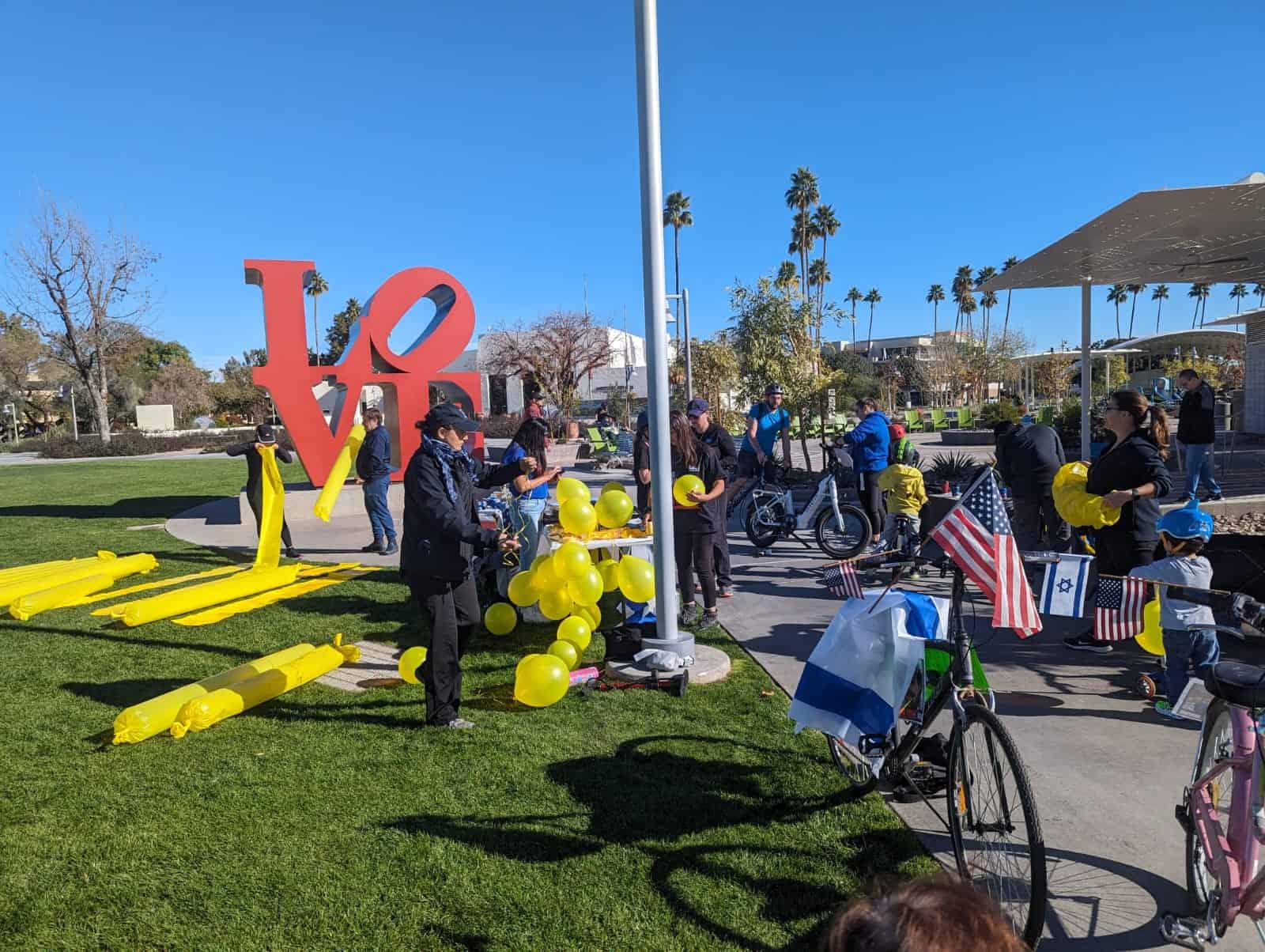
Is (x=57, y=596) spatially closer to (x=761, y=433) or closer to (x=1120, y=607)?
(x=761, y=433)

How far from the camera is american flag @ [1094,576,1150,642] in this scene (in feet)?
16.4

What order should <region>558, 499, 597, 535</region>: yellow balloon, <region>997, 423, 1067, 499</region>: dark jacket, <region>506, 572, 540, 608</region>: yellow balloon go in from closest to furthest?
<region>506, 572, 540, 608</region>: yellow balloon → <region>558, 499, 597, 535</region>: yellow balloon → <region>997, 423, 1067, 499</region>: dark jacket

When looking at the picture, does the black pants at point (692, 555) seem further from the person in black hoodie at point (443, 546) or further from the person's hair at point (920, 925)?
the person's hair at point (920, 925)

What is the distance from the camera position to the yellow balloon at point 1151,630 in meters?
4.89

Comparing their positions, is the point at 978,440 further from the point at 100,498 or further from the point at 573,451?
the point at 100,498

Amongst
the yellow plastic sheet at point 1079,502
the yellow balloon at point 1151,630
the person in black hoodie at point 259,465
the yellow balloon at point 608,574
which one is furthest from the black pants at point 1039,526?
the person in black hoodie at point 259,465

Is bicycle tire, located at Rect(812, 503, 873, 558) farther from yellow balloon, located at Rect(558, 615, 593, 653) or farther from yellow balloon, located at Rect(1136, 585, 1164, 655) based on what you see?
yellow balloon, located at Rect(558, 615, 593, 653)

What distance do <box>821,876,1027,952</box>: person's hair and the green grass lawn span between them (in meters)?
1.97

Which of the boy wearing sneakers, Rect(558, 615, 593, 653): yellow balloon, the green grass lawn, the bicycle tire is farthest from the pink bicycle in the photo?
the bicycle tire

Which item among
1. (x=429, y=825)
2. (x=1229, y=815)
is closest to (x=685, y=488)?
(x=429, y=825)

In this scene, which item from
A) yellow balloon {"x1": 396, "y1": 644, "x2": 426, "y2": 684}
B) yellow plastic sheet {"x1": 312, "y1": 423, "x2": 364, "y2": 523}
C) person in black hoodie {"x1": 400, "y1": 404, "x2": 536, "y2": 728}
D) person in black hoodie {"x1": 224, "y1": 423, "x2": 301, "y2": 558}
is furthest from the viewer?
yellow plastic sheet {"x1": 312, "y1": 423, "x2": 364, "y2": 523}

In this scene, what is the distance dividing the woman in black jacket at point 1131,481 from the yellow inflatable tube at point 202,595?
25.6ft

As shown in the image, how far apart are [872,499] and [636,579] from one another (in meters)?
4.99

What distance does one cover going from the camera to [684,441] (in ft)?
21.9
